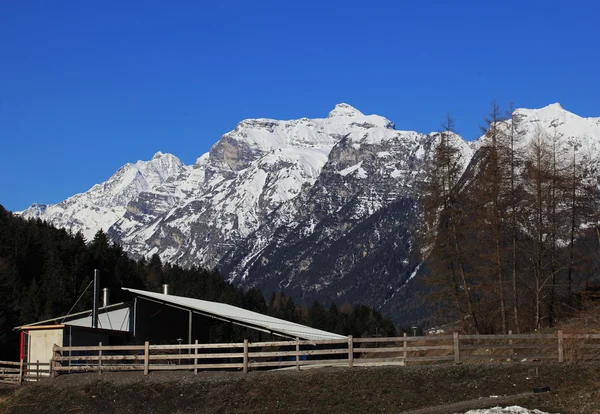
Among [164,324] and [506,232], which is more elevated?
[506,232]

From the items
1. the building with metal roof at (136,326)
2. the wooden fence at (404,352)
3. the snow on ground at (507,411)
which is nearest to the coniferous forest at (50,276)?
the building with metal roof at (136,326)

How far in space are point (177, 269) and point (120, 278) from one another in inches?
2109

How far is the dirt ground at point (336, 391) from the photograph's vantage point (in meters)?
28.3

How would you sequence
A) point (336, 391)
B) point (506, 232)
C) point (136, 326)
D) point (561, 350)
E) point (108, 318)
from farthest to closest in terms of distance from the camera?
point (108, 318) < point (136, 326) < point (506, 232) < point (336, 391) < point (561, 350)

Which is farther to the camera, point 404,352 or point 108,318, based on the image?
point 108,318

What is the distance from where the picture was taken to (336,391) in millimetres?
31984

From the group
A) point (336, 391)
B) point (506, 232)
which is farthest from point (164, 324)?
point (336, 391)

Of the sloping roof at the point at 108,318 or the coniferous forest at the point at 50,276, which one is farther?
the coniferous forest at the point at 50,276

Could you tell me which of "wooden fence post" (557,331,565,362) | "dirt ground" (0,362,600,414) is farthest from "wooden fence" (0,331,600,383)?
"dirt ground" (0,362,600,414)

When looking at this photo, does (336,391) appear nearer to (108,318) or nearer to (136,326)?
(136,326)

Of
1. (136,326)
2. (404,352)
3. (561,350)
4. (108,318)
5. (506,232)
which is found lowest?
(404,352)

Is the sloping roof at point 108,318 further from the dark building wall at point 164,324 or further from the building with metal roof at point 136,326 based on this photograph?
the dark building wall at point 164,324

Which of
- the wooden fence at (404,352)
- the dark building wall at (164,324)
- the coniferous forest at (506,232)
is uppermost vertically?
the coniferous forest at (506,232)

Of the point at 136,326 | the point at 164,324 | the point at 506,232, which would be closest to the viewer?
the point at 506,232
